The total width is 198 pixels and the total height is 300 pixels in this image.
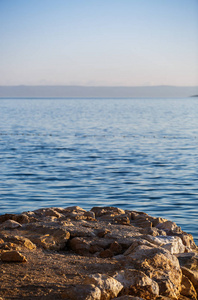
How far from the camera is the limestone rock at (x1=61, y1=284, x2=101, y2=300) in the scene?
5.14 meters

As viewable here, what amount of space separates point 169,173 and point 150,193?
13.1ft

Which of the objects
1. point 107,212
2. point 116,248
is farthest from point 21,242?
point 107,212

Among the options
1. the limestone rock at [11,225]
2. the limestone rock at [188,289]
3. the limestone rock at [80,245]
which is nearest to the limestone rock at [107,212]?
the limestone rock at [11,225]

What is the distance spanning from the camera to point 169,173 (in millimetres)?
18344

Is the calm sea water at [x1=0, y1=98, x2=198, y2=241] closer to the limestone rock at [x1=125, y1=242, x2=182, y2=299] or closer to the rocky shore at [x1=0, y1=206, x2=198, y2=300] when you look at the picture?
the rocky shore at [x1=0, y1=206, x2=198, y2=300]

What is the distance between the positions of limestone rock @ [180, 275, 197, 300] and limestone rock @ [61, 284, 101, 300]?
1510 millimetres

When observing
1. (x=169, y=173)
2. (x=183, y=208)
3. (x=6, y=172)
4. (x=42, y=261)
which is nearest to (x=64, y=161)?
(x=6, y=172)

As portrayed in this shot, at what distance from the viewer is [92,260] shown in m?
6.91

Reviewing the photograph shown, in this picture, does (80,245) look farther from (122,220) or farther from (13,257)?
(122,220)

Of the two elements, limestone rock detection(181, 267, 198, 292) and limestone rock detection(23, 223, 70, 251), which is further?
limestone rock detection(23, 223, 70, 251)

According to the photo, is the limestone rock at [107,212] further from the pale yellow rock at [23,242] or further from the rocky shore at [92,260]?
the pale yellow rock at [23,242]

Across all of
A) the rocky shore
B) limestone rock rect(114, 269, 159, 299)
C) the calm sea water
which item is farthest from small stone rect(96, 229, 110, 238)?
the calm sea water

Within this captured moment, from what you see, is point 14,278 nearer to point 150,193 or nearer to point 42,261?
point 42,261

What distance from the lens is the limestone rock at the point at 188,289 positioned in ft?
20.4
